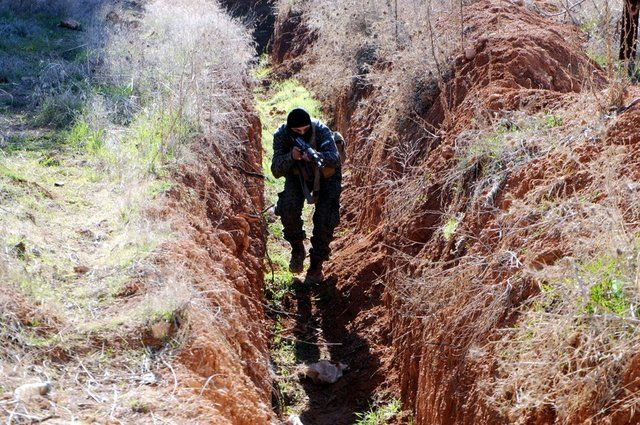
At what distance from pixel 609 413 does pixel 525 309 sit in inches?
45.2

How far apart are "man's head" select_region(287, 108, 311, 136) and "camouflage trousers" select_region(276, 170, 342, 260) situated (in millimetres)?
483

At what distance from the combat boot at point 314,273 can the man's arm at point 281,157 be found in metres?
1.09

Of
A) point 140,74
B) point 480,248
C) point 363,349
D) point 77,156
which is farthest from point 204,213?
point 140,74

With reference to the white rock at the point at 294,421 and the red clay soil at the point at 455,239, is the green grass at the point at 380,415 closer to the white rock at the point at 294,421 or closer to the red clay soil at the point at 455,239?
the red clay soil at the point at 455,239

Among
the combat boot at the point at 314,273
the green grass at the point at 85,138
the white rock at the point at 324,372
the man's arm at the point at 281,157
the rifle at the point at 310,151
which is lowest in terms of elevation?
the white rock at the point at 324,372

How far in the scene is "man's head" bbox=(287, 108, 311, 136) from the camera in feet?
26.7

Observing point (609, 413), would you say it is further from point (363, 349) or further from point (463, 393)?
point (363, 349)

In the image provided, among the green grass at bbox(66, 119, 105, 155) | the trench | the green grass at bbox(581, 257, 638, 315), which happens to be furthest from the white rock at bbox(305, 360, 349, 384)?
the green grass at bbox(581, 257, 638, 315)

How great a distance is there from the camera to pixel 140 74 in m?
9.45

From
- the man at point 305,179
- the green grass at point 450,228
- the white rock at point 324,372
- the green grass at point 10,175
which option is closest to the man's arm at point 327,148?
the man at point 305,179

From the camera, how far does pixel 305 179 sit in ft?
27.2

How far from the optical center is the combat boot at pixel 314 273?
8.66m

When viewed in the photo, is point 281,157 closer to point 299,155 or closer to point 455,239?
point 299,155

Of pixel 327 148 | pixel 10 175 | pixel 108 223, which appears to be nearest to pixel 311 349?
pixel 327 148
